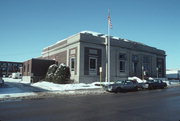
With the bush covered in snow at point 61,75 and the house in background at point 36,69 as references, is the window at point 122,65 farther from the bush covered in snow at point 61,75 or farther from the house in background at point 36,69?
the house in background at point 36,69

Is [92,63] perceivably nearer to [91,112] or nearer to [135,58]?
[135,58]

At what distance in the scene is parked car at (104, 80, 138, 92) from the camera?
72.8ft

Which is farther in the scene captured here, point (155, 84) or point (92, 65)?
point (92, 65)

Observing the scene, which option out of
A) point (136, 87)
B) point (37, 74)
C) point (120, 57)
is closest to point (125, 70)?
point (120, 57)

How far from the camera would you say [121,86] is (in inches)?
889

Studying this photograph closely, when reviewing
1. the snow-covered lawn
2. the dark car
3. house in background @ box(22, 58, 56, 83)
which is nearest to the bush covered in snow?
the snow-covered lawn

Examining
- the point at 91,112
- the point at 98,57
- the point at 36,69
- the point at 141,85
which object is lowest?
the point at 91,112

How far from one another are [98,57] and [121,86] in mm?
13159

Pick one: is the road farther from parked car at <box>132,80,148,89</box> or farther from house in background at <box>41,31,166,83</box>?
house in background at <box>41,31,166,83</box>

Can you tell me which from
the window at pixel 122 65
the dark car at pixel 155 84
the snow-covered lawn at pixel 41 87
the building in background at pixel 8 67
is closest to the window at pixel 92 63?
the window at pixel 122 65

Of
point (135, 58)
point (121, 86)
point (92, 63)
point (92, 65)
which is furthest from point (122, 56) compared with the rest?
point (121, 86)

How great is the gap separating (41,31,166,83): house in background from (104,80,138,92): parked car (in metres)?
10.5

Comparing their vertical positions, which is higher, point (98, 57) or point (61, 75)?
point (98, 57)

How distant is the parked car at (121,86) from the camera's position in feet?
72.8
